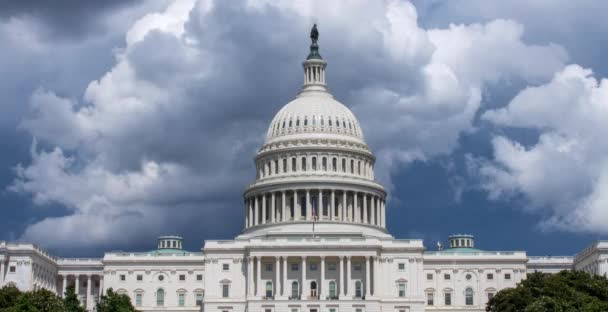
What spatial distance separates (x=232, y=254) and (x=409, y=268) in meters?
27.0

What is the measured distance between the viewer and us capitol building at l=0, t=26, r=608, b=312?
174 meters

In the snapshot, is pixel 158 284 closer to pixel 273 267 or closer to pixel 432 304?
pixel 273 267

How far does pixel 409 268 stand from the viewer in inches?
6978

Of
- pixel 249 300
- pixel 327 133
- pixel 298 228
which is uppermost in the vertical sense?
pixel 327 133

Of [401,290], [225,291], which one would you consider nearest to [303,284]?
[225,291]

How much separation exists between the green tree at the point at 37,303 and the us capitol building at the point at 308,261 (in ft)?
152

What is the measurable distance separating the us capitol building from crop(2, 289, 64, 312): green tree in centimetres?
4619

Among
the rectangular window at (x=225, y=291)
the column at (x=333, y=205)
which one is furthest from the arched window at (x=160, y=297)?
the column at (x=333, y=205)

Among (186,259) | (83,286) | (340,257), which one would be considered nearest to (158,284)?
(186,259)

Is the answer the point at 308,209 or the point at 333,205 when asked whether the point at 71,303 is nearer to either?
the point at 308,209

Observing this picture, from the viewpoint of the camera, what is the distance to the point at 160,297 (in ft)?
606

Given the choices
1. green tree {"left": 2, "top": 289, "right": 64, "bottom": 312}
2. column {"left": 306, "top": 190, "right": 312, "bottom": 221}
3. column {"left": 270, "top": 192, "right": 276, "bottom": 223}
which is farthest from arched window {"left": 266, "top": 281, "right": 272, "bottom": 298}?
green tree {"left": 2, "top": 289, "right": 64, "bottom": 312}

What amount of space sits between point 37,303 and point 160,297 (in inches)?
2303

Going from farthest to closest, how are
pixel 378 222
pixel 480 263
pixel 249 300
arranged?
pixel 378 222 < pixel 480 263 < pixel 249 300
